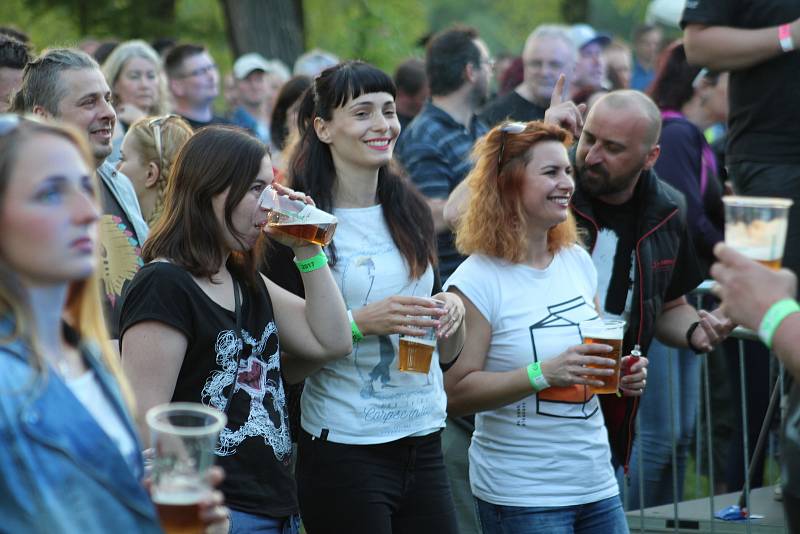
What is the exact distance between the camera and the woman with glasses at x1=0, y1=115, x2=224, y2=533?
2.22 metres

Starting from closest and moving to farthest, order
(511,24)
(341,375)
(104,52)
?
(341,375) < (104,52) < (511,24)

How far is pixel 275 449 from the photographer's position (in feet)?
12.2

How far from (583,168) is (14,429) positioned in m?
3.51

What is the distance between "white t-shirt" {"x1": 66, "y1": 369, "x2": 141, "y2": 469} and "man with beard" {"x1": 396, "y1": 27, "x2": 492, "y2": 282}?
3.44 meters

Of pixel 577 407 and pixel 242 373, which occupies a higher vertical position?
pixel 242 373

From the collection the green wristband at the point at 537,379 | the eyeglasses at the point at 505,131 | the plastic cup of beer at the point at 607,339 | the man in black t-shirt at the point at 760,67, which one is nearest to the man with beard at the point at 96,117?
the eyeglasses at the point at 505,131

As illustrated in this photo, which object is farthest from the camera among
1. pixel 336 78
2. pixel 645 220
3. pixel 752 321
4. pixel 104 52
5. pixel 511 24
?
pixel 511 24

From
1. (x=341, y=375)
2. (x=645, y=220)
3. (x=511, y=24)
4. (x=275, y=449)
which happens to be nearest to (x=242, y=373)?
(x=275, y=449)

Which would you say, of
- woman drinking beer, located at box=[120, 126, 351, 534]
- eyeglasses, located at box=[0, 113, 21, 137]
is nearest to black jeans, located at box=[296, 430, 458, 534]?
woman drinking beer, located at box=[120, 126, 351, 534]

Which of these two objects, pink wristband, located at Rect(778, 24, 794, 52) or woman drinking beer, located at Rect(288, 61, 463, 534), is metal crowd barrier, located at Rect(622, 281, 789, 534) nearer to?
pink wristband, located at Rect(778, 24, 794, 52)

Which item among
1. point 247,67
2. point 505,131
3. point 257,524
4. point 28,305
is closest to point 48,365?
point 28,305

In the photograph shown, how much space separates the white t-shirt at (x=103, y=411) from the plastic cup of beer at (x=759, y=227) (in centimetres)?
170

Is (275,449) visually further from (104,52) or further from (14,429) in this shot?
(104,52)

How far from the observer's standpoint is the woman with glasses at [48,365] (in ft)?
7.30
